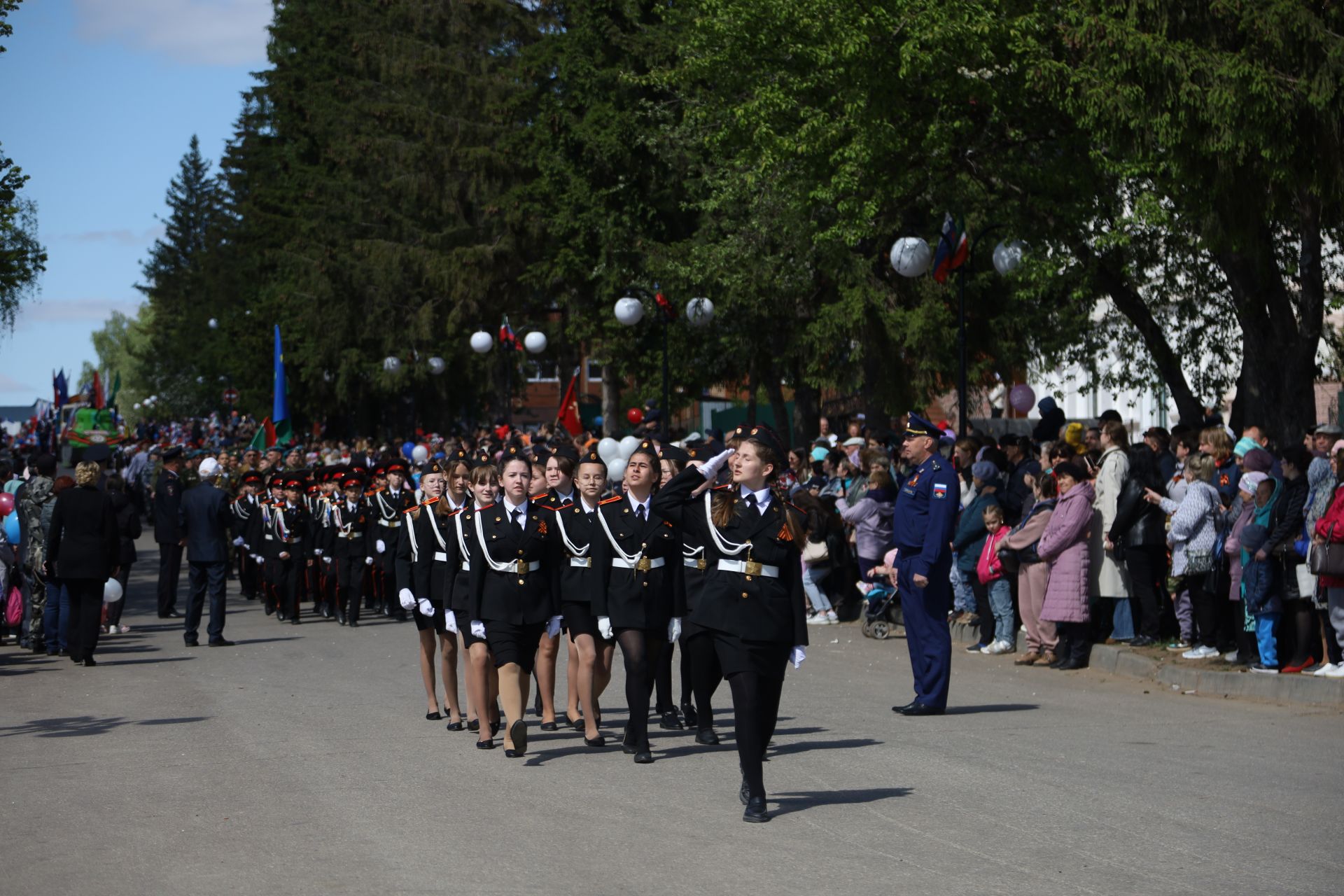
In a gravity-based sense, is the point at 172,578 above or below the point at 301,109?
below

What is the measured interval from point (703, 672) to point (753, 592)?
228 cm

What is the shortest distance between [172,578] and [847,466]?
9155 millimetres

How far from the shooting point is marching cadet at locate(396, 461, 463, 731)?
1174cm

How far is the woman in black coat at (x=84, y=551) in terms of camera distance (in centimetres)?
1631

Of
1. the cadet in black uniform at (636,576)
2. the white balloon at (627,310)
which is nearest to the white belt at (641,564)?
the cadet in black uniform at (636,576)

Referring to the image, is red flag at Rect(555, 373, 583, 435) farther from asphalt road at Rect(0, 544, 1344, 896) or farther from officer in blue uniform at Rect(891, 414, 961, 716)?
officer in blue uniform at Rect(891, 414, 961, 716)

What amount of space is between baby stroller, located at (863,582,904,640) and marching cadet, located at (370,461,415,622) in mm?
4980

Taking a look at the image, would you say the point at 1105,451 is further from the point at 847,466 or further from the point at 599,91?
the point at 599,91

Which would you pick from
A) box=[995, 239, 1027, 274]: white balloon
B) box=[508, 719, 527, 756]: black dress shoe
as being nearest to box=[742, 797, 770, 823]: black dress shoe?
box=[508, 719, 527, 756]: black dress shoe

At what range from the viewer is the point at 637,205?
34688 mm

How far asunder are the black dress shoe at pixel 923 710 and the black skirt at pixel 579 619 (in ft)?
8.01

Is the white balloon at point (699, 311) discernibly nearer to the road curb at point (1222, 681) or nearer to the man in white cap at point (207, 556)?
the man in white cap at point (207, 556)

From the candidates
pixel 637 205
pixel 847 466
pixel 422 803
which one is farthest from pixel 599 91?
pixel 422 803

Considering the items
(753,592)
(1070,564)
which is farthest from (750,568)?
(1070,564)
